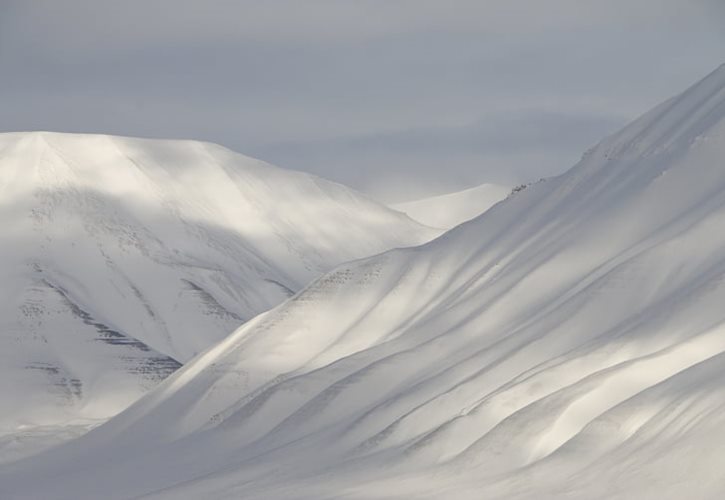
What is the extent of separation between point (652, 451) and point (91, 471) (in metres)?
89.3

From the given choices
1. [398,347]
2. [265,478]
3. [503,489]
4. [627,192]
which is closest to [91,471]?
[398,347]

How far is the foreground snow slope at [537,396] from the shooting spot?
125125 mm

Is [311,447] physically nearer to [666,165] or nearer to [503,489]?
[503,489]

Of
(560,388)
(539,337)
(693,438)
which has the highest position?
(539,337)

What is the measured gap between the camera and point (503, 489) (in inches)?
4995

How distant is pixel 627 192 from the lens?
648ft

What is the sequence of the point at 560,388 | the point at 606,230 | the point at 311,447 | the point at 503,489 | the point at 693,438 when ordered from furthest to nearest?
the point at 606,230
the point at 311,447
the point at 560,388
the point at 503,489
the point at 693,438

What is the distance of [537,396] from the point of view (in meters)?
146

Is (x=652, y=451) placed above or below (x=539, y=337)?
below

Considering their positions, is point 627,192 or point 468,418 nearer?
point 468,418

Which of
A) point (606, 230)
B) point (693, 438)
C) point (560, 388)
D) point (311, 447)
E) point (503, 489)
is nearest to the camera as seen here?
point (693, 438)

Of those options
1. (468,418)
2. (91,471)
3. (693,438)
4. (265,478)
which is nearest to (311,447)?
(265,478)

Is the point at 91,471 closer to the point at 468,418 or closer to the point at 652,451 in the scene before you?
the point at 468,418

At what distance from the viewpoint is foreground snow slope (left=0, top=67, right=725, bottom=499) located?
411ft
